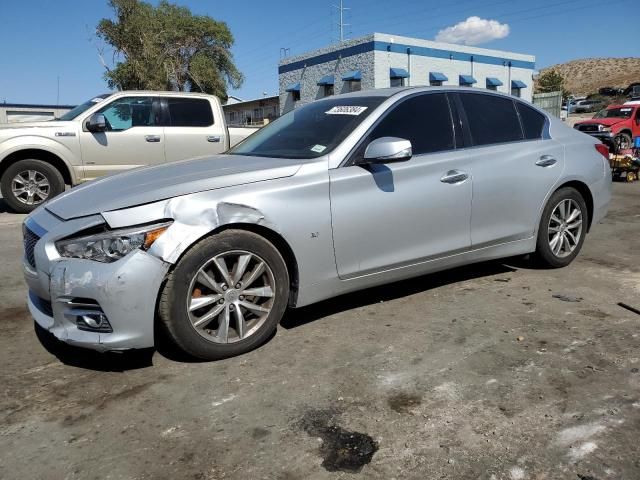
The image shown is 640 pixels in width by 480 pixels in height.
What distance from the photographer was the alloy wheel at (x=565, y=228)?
482cm

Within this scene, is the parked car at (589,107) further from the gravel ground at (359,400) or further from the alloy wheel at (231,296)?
the alloy wheel at (231,296)

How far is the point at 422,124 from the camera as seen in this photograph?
13.3ft

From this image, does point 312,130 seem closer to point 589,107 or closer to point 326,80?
point 326,80

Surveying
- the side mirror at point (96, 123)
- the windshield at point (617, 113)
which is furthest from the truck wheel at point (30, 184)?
the windshield at point (617, 113)

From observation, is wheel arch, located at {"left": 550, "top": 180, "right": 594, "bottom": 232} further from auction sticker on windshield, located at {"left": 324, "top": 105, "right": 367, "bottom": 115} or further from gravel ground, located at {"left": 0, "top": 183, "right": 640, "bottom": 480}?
auction sticker on windshield, located at {"left": 324, "top": 105, "right": 367, "bottom": 115}

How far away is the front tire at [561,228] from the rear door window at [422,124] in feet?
4.19

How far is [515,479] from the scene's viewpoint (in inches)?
82.9

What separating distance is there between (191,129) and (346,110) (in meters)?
5.69

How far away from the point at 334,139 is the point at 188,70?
133 feet

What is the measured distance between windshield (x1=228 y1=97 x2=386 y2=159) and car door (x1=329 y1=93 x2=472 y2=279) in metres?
0.19

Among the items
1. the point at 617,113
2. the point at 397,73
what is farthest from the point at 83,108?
the point at 397,73

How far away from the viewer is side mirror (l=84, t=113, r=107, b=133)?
8.22m

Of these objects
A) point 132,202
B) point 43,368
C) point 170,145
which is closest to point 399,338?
point 132,202

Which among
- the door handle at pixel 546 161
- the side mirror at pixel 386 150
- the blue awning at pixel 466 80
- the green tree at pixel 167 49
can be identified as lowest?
the door handle at pixel 546 161
